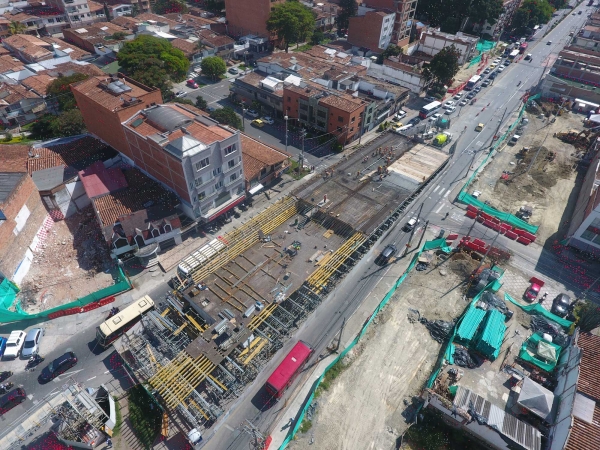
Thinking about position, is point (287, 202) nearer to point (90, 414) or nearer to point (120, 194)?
point (120, 194)

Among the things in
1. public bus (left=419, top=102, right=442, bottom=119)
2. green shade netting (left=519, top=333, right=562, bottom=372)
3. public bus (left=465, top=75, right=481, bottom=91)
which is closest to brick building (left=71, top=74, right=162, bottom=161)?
public bus (left=419, top=102, right=442, bottom=119)

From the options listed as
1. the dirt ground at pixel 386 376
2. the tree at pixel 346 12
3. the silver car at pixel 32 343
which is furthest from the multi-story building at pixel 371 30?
the silver car at pixel 32 343

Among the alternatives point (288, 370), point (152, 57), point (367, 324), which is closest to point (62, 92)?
point (152, 57)

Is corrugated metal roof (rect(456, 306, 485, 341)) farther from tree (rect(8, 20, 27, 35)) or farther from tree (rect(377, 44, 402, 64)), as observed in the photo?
tree (rect(8, 20, 27, 35))

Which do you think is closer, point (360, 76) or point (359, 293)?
point (359, 293)

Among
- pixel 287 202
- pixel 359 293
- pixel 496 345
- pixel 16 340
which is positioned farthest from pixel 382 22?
pixel 16 340

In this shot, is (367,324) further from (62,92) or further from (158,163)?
(62,92)
